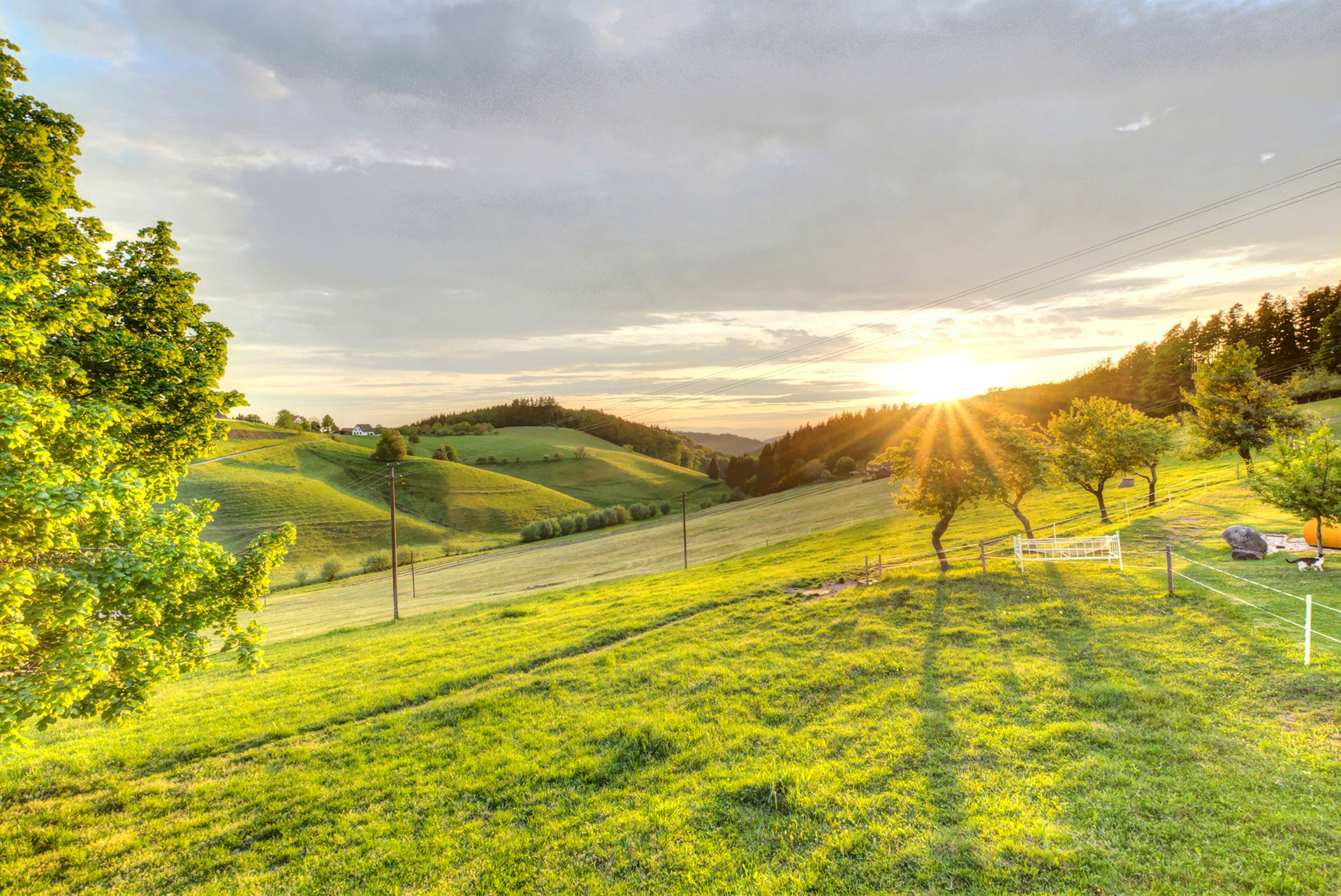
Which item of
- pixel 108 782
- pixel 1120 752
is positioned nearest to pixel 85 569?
pixel 108 782

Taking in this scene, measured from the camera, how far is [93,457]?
9.27 metres

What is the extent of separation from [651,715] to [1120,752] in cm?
1054

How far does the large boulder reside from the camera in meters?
22.1

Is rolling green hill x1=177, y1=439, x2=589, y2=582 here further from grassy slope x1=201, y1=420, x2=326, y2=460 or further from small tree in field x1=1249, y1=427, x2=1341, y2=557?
small tree in field x1=1249, y1=427, x2=1341, y2=557

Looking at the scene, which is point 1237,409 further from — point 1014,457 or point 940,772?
point 940,772

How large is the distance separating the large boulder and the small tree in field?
1.68 m

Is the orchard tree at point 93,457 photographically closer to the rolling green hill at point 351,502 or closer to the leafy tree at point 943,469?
the leafy tree at point 943,469

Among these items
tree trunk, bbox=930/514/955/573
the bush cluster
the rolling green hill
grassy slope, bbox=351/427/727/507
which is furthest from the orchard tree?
grassy slope, bbox=351/427/727/507

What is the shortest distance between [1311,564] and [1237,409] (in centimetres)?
2515

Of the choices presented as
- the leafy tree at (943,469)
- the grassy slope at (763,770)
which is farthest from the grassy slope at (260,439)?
the leafy tree at (943,469)

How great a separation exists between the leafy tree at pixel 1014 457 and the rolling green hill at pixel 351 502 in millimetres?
84671

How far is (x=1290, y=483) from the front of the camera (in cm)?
2045

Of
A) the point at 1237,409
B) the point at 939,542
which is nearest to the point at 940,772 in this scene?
the point at 939,542

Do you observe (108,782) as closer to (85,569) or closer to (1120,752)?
(85,569)
